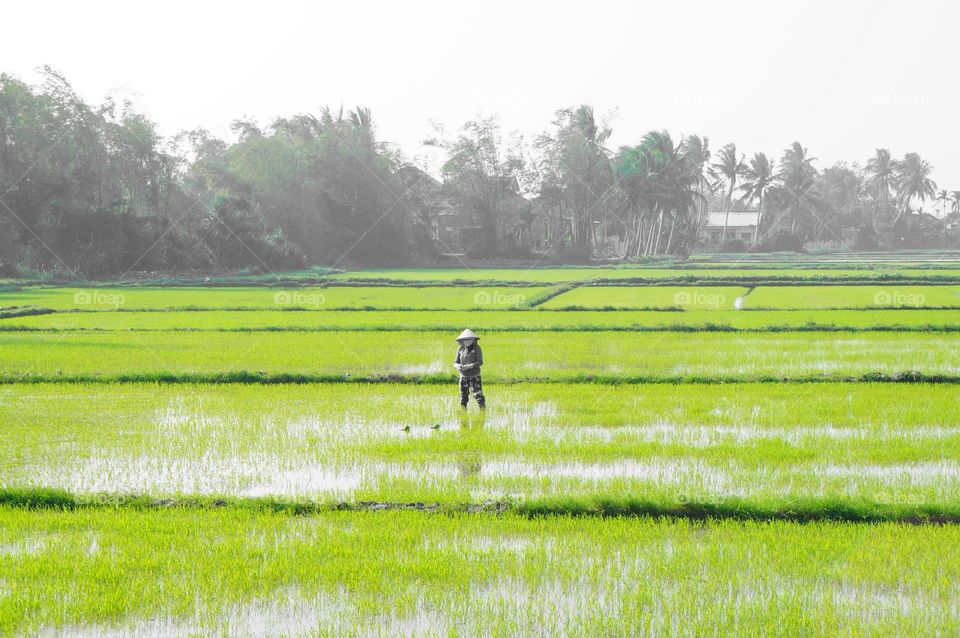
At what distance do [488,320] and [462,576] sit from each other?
1420 centimetres

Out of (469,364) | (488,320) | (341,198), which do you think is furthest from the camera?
(341,198)

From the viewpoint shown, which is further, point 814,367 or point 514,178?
point 514,178

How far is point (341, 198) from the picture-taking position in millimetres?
48438

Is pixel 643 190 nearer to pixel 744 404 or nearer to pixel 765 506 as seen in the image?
pixel 744 404

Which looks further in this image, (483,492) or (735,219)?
(735,219)

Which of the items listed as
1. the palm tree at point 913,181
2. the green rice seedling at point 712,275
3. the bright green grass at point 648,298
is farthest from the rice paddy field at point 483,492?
the palm tree at point 913,181

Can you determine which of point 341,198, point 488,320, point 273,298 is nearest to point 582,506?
point 488,320

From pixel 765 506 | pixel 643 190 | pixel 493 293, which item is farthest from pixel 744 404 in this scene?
pixel 643 190

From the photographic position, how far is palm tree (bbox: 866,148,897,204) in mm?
79250

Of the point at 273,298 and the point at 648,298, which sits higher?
the point at 648,298

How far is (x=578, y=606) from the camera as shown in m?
4.01

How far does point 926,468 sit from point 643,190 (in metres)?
50.2

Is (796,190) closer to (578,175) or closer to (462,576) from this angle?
(578,175)

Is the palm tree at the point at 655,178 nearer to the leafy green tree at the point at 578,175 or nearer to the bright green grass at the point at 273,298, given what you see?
the leafy green tree at the point at 578,175
